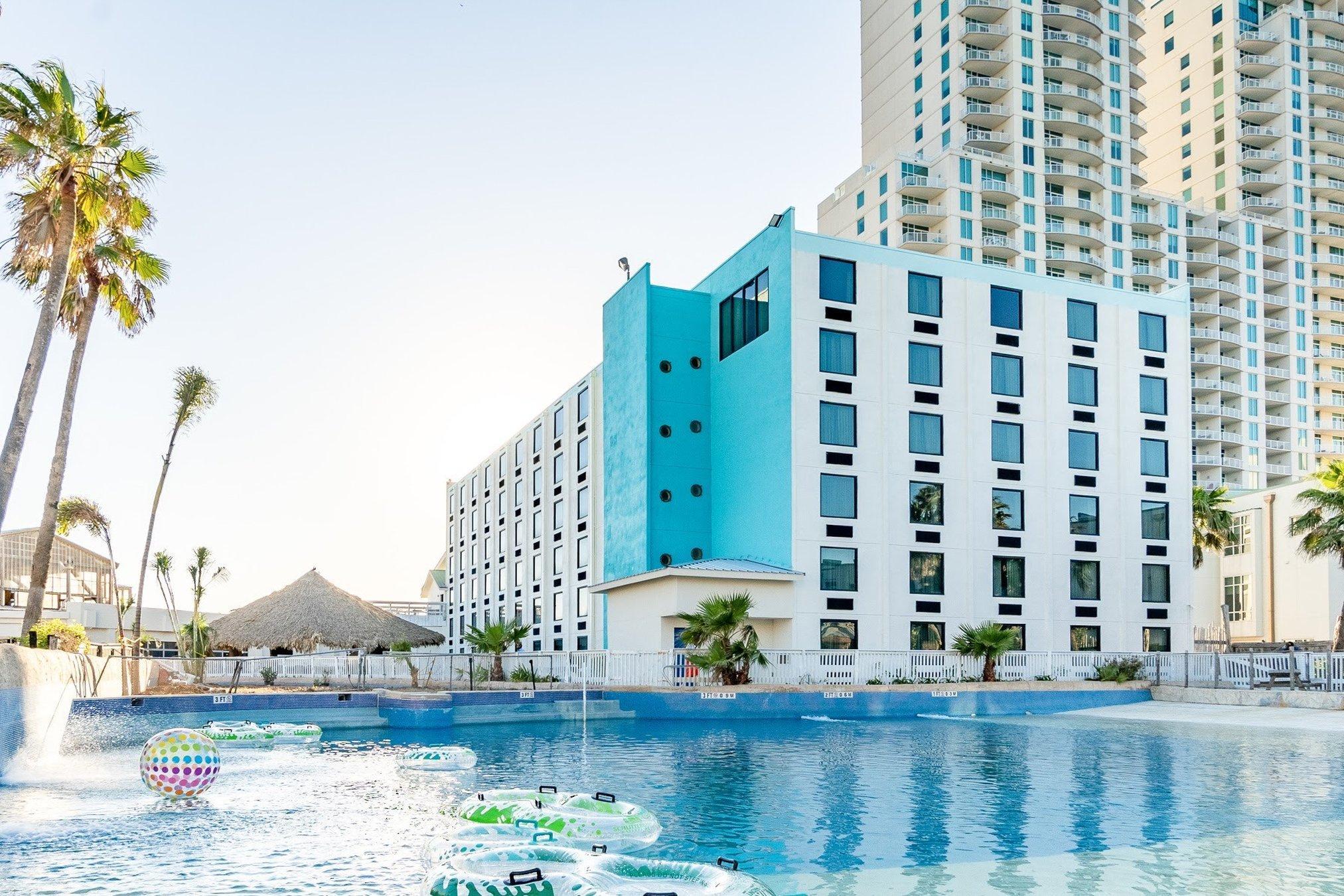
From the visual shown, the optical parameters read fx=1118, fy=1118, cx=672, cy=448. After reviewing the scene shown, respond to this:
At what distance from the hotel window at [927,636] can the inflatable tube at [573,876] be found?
24700mm

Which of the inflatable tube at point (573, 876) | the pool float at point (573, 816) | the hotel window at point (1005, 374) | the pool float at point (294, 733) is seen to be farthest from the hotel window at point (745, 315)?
the inflatable tube at point (573, 876)

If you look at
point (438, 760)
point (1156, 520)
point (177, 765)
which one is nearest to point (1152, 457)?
point (1156, 520)

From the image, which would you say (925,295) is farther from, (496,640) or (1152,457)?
(496,640)

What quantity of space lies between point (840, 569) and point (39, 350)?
20800mm

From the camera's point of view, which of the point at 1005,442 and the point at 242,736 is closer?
the point at 242,736

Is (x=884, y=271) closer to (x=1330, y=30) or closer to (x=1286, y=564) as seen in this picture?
(x=1286, y=564)

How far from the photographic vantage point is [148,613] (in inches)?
2827

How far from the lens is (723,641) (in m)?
27.1

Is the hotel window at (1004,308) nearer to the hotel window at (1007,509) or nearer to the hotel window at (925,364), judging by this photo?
the hotel window at (925,364)

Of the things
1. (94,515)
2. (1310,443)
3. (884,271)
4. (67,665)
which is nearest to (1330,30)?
(1310,443)

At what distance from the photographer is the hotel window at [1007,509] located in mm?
33844

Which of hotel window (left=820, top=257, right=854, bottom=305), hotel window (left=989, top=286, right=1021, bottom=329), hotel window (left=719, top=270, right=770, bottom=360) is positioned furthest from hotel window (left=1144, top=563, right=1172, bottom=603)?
hotel window (left=719, top=270, right=770, bottom=360)

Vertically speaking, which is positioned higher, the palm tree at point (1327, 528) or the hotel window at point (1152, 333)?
the hotel window at point (1152, 333)

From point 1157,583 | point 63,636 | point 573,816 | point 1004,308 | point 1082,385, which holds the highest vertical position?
point 1004,308
